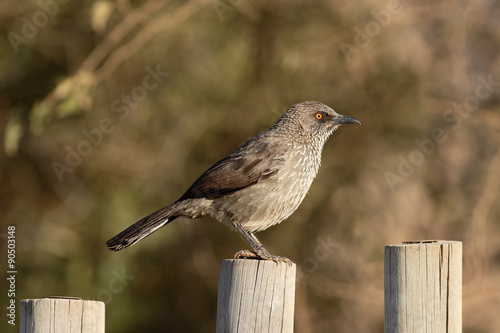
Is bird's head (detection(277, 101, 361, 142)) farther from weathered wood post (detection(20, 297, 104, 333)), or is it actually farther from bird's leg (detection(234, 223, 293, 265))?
weathered wood post (detection(20, 297, 104, 333))

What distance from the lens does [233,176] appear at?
529cm

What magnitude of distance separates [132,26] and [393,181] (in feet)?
10.9

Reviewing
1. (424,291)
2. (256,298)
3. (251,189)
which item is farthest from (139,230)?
(424,291)

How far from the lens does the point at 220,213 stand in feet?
17.7

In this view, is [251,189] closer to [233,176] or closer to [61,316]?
[233,176]

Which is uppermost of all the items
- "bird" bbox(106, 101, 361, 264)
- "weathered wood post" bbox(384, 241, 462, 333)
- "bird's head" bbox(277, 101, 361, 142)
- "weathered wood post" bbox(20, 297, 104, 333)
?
"bird's head" bbox(277, 101, 361, 142)

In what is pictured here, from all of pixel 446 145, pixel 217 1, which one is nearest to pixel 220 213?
pixel 217 1

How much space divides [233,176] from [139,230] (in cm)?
87

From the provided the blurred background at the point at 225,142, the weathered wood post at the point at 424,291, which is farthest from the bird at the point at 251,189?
the blurred background at the point at 225,142

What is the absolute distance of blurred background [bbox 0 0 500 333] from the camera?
7.35 m

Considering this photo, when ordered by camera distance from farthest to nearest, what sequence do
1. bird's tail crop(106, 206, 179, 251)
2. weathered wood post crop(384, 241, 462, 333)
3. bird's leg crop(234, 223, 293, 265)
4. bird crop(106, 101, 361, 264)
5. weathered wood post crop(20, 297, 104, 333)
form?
1. bird crop(106, 101, 361, 264)
2. bird's leg crop(234, 223, 293, 265)
3. bird's tail crop(106, 206, 179, 251)
4. weathered wood post crop(384, 241, 462, 333)
5. weathered wood post crop(20, 297, 104, 333)

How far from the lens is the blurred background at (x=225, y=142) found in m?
7.35

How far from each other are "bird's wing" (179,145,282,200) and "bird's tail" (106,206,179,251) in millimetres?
242

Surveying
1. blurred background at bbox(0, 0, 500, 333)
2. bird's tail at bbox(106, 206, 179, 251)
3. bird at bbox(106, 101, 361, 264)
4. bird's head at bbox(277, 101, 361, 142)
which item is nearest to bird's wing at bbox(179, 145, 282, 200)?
bird at bbox(106, 101, 361, 264)
